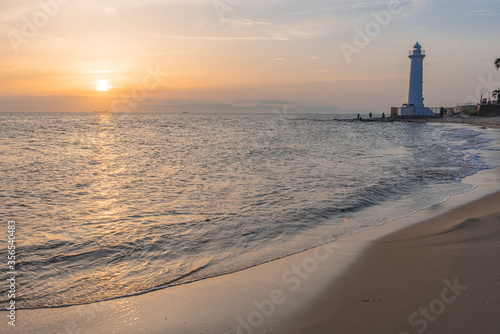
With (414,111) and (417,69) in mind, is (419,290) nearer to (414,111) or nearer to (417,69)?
(417,69)

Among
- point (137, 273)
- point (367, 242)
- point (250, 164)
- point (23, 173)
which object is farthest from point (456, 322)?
point (23, 173)

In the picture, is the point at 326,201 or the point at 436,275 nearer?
the point at 436,275

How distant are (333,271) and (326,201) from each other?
A: 15.7 feet

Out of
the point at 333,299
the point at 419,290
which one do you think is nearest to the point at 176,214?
the point at 333,299

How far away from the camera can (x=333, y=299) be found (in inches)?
158

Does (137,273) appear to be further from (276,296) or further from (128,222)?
(128,222)

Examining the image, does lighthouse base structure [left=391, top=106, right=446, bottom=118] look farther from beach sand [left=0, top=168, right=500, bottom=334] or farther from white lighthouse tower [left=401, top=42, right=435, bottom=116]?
beach sand [left=0, top=168, right=500, bottom=334]

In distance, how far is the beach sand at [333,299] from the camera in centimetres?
347

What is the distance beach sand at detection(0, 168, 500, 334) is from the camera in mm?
3471

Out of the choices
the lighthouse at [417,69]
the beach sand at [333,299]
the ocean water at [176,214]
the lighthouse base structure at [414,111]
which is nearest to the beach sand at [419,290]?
the beach sand at [333,299]

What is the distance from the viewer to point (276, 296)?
425 centimetres

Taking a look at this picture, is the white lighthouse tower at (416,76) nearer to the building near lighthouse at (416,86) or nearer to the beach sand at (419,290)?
the building near lighthouse at (416,86)

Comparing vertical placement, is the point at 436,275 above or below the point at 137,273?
above

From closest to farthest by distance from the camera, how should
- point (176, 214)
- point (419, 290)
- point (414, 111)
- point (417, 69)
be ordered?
point (419, 290)
point (176, 214)
point (417, 69)
point (414, 111)
